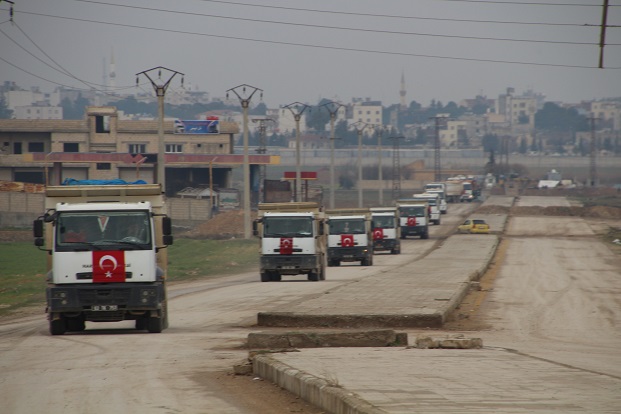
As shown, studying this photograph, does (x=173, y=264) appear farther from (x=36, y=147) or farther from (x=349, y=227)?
(x=36, y=147)

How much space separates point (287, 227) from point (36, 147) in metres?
85.3

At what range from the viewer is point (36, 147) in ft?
392

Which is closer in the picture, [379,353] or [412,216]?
[379,353]

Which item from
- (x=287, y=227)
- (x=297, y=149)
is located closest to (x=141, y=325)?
(x=287, y=227)

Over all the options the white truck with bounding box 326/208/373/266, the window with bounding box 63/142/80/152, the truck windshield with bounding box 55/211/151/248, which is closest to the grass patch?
the white truck with bounding box 326/208/373/266

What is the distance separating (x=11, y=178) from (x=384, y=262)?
71044mm

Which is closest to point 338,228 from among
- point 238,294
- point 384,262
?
point 384,262

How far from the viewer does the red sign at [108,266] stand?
20703 mm

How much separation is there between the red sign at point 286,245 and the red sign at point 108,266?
18.7 meters

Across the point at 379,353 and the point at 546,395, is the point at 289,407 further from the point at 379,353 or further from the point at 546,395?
the point at 379,353

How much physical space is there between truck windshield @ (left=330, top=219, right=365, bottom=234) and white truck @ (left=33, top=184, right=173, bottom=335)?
30668mm

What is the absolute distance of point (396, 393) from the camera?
11.5 metres

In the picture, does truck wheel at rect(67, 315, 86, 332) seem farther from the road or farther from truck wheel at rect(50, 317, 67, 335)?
truck wheel at rect(50, 317, 67, 335)

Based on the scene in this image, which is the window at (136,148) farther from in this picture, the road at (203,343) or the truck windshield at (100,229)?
the truck windshield at (100,229)
